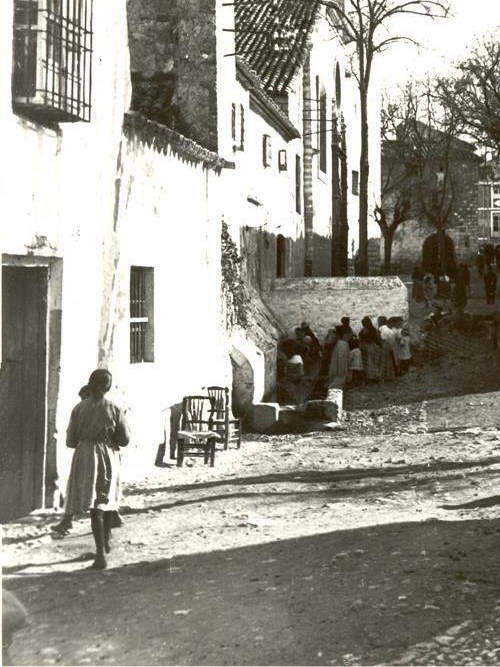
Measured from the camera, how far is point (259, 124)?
87.5ft

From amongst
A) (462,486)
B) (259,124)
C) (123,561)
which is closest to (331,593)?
(123,561)

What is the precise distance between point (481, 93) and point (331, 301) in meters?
8.77

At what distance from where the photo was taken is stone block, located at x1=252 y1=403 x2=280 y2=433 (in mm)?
18500

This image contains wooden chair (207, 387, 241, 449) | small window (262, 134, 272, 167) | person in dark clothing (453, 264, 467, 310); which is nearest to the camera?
wooden chair (207, 387, 241, 449)

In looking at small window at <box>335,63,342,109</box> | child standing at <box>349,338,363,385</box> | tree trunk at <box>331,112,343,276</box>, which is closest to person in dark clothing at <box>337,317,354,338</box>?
child standing at <box>349,338,363,385</box>

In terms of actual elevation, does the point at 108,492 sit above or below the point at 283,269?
below

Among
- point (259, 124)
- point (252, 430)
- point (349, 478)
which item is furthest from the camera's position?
point (259, 124)

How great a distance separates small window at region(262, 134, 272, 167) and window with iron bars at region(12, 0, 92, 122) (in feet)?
56.0

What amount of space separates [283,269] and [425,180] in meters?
28.5

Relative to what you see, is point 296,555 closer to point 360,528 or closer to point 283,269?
point 360,528

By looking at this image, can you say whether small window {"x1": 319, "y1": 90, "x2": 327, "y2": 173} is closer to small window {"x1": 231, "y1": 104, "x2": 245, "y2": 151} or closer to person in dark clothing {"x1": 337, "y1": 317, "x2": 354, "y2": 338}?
person in dark clothing {"x1": 337, "y1": 317, "x2": 354, "y2": 338}

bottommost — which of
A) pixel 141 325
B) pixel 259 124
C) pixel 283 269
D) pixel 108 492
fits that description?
pixel 108 492

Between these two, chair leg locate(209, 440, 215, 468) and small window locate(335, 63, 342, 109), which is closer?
chair leg locate(209, 440, 215, 468)

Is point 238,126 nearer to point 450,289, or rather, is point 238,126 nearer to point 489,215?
point 450,289
